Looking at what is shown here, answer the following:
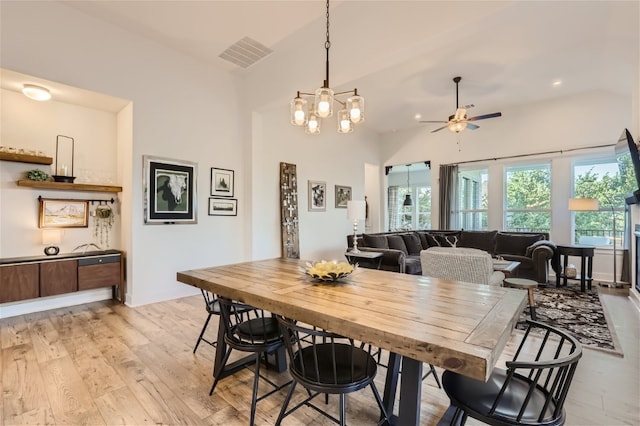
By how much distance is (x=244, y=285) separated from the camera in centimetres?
198

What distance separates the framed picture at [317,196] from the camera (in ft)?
21.4

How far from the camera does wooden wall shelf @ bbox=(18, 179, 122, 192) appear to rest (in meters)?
3.64

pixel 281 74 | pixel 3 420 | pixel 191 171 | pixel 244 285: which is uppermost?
pixel 281 74

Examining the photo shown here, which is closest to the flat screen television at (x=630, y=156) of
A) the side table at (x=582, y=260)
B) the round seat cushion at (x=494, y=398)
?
the side table at (x=582, y=260)

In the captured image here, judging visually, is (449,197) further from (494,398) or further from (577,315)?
(494,398)

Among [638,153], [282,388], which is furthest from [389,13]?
[282,388]

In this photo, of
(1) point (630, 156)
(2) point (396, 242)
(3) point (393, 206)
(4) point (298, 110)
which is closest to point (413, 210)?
(3) point (393, 206)

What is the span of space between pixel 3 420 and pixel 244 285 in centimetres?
165

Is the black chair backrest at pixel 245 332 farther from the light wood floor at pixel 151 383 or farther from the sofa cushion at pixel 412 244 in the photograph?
the sofa cushion at pixel 412 244

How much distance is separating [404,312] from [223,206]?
430 cm

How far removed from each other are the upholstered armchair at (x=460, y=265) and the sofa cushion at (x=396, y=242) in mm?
2717

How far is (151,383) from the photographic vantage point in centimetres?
223

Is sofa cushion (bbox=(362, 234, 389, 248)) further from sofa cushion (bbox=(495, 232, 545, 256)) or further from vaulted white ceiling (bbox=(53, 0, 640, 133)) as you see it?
vaulted white ceiling (bbox=(53, 0, 640, 133))

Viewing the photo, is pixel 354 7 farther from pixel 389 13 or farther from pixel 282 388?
pixel 282 388
